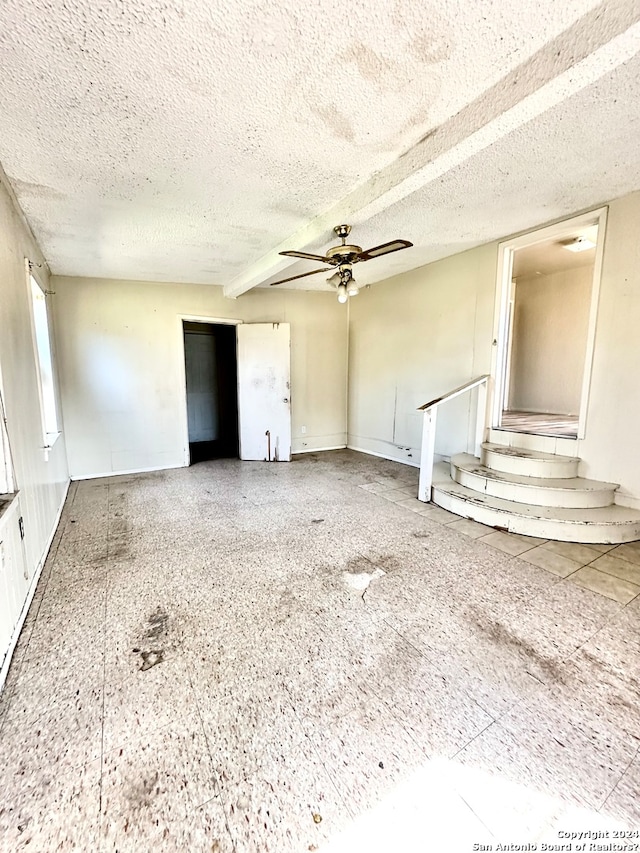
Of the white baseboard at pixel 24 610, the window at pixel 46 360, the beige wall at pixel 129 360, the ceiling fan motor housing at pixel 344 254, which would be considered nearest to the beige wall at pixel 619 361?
the ceiling fan motor housing at pixel 344 254

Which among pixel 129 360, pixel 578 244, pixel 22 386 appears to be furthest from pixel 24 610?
pixel 578 244

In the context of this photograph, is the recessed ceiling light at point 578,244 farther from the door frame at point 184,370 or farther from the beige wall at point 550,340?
the door frame at point 184,370

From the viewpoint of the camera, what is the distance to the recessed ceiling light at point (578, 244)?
4246mm

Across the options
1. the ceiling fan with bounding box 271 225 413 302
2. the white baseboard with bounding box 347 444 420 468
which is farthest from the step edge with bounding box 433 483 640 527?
the ceiling fan with bounding box 271 225 413 302

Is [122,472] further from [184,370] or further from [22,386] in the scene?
[22,386]

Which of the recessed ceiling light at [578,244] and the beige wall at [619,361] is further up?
the recessed ceiling light at [578,244]

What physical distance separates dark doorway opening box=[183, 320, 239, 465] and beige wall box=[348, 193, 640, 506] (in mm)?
2521

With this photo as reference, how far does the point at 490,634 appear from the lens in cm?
185

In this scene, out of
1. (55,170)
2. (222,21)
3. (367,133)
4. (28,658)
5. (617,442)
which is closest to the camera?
(222,21)

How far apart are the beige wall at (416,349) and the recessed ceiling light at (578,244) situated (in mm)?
1252

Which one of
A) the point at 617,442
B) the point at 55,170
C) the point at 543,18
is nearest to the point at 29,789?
the point at 55,170

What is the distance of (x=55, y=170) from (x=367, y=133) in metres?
1.96

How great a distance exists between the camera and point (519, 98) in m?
1.64

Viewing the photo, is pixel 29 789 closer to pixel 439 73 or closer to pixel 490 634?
pixel 490 634
